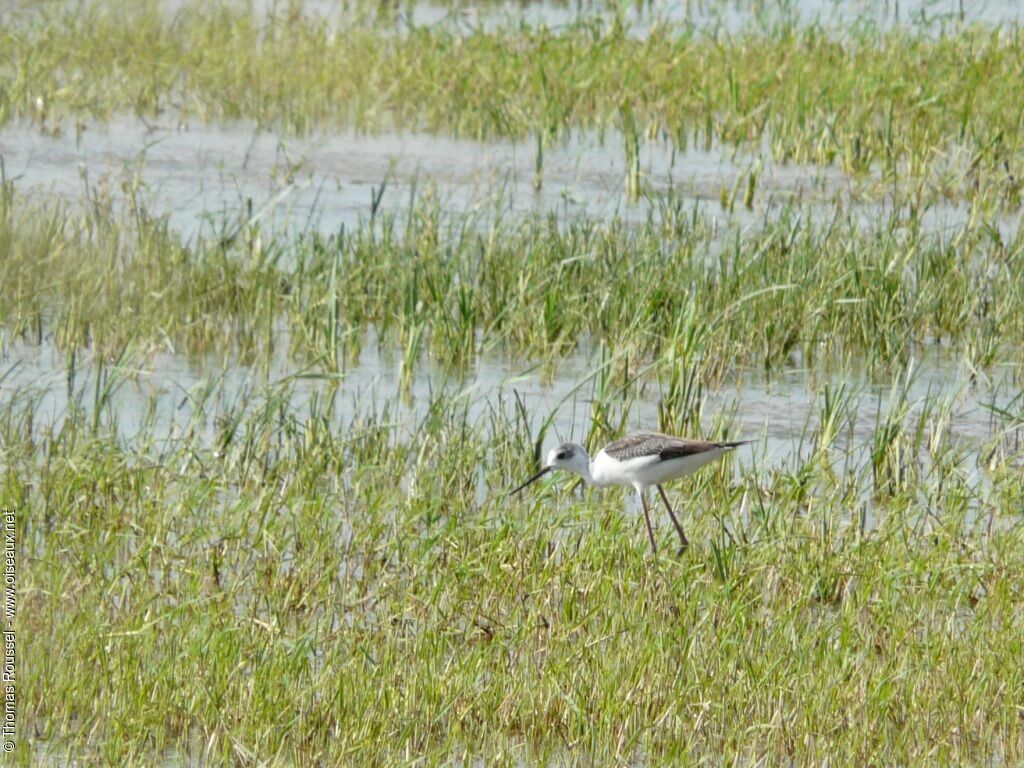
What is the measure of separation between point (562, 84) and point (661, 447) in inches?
293

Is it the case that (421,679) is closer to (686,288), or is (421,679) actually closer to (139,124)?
(686,288)

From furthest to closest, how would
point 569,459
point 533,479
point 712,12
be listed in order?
point 712,12
point 533,479
point 569,459

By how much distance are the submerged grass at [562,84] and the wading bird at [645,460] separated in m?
5.32

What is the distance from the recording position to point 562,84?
13109 millimetres

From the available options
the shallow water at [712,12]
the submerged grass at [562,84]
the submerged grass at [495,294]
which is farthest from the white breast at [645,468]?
the shallow water at [712,12]

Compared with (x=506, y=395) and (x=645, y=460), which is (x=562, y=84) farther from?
(x=645, y=460)

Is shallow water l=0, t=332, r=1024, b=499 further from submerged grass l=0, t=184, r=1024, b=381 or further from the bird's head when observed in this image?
the bird's head

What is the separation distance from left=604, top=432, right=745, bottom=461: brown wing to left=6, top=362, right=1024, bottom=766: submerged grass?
27 cm

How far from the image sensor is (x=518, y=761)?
4605 mm

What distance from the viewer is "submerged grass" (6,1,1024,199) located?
12281mm

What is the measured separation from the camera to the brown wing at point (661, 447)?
6082mm

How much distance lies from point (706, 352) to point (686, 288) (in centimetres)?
55

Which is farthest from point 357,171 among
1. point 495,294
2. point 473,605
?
point 473,605

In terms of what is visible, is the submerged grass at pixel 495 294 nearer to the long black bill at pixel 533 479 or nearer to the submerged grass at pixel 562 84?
the long black bill at pixel 533 479
